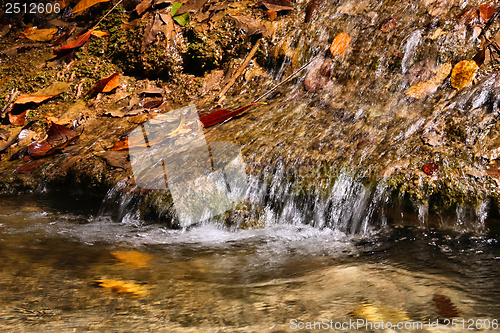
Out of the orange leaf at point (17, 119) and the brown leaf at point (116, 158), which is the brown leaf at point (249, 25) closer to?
the brown leaf at point (116, 158)

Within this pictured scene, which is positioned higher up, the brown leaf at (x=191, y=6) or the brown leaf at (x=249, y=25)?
the brown leaf at (x=191, y=6)

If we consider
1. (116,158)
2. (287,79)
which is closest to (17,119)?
(116,158)

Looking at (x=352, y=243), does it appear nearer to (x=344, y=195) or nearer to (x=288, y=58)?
(x=344, y=195)

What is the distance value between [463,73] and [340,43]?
110 centimetres

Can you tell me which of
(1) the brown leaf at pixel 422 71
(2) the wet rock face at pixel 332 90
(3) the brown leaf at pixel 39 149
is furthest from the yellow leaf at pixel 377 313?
(3) the brown leaf at pixel 39 149

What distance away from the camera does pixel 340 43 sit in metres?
3.55

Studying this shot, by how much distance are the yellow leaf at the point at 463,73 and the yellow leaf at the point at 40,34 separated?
4630 millimetres

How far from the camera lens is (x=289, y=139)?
292cm

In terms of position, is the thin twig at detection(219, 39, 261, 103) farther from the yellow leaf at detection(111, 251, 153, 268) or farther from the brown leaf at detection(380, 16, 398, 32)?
the yellow leaf at detection(111, 251, 153, 268)

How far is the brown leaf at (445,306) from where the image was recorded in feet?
4.00

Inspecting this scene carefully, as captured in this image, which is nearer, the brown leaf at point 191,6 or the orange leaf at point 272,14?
the orange leaf at point 272,14

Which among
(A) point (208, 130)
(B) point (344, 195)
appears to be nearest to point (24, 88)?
(A) point (208, 130)

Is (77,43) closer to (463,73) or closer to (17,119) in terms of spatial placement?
(17,119)

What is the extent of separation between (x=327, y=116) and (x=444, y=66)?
90cm
